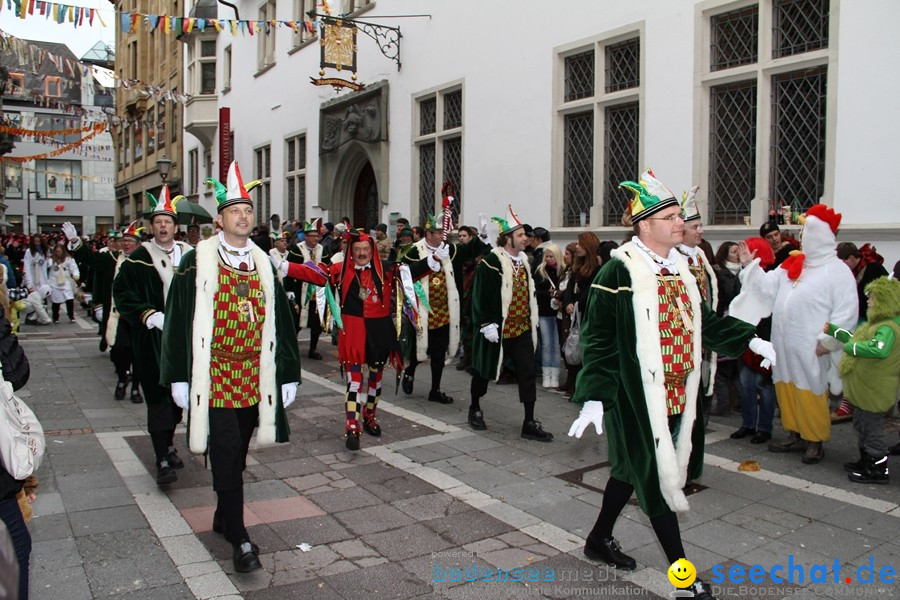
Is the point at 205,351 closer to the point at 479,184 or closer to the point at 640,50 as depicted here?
the point at 640,50

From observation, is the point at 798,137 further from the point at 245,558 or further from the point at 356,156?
the point at 356,156

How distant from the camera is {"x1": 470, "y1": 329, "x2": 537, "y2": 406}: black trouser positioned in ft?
22.3

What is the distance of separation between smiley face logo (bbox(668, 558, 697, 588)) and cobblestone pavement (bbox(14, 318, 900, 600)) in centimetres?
35

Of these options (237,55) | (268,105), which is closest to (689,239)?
(268,105)

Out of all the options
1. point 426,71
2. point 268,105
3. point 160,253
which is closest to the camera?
point 160,253

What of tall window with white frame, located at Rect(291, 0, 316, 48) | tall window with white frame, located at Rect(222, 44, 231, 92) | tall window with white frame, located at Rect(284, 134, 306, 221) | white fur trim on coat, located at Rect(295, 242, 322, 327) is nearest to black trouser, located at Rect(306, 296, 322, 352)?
white fur trim on coat, located at Rect(295, 242, 322, 327)

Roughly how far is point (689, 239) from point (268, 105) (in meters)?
18.7

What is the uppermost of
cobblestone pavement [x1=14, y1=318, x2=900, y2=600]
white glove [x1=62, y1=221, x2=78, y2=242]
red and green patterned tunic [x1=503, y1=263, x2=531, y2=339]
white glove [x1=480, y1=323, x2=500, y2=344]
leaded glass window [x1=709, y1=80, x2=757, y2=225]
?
leaded glass window [x1=709, y1=80, x2=757, y2=225]

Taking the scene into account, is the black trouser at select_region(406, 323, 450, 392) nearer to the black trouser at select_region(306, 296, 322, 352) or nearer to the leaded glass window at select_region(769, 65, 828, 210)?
the black trouser at select_region(306, 296, 322, 352)

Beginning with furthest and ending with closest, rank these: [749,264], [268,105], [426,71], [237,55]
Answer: [237,55], [268,105], [426,71], [749,264]

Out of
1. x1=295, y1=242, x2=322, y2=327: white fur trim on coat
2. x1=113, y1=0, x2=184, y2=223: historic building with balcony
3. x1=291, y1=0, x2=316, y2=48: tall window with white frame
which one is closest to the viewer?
x1=295, y1=242, x2=322, y2=327: white fur trim on coat

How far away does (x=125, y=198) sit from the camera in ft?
140

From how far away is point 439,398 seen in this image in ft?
28.0

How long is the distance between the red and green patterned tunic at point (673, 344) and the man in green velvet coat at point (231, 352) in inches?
80.9
